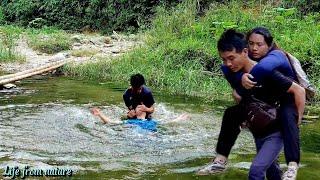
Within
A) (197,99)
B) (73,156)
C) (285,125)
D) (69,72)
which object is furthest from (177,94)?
(285,125)

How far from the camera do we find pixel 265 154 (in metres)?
4.17

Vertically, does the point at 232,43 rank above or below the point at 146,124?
above

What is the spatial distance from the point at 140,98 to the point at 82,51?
8.40 metres

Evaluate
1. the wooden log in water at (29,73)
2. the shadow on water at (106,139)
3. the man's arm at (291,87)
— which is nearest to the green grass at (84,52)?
the wooden log in water at (29,73)

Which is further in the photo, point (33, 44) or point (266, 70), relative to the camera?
point (33, 44)

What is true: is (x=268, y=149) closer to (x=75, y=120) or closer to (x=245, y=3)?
(x=75, y=120)

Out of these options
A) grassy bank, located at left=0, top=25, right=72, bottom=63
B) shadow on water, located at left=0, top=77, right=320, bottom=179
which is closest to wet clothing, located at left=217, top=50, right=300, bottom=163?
shadow on water, located at left=0, top=77, right=320, bottom=179

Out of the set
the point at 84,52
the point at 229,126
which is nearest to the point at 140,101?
the point at 229,126

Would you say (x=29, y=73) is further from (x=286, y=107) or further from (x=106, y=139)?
(x=286, y=107)

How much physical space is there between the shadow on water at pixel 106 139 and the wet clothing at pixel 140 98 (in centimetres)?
37

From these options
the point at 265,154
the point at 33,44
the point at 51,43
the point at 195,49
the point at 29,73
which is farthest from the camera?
the point at 33,44

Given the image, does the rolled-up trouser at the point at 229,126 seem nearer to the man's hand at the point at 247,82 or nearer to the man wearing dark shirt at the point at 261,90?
the man wearing dark shirt at the point at 261,90

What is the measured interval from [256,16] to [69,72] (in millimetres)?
5350

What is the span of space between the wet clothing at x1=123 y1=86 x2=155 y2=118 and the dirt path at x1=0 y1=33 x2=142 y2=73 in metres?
6.81
